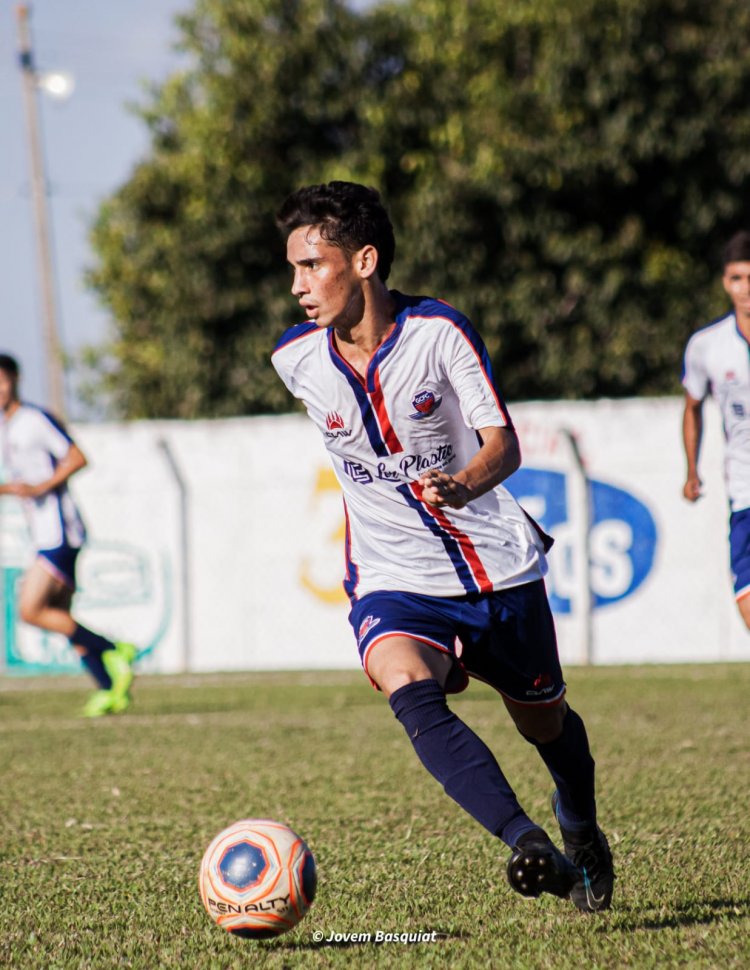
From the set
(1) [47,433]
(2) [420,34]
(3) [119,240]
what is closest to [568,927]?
(1) [47,433]

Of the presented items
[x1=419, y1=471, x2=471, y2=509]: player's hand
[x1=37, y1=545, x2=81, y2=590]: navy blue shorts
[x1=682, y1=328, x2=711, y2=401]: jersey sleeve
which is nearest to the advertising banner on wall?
[x1=37, y1=545, x2=81, y2=590]: navy blue shorts

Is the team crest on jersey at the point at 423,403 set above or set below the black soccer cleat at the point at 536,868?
above

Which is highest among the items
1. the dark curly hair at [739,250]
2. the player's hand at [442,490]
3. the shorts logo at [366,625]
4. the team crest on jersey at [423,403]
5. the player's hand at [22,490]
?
the dark curly hair at [739,250]

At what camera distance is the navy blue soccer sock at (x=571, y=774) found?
442 cm

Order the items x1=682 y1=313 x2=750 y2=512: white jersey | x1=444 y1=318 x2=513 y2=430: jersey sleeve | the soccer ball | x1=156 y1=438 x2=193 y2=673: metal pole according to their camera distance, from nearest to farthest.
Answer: the soccer ball, x1=444 y1=318 x2=513 y2=430: jersey sleeve, x1=682 y1=313 x2=750 y2=512: white jersey, x1=156 y1=438 x2=193 y2=673: metal pole

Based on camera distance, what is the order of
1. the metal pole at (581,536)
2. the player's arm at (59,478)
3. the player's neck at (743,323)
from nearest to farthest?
the player's neck at (743,323) < the player's arm at (59,478) < the metal pole at (581,536)

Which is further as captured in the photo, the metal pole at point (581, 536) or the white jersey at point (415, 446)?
the metal pole at point (581, 536)

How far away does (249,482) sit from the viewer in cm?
1552

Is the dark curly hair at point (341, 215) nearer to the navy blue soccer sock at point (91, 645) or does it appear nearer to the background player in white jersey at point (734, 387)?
the background player in white jersey at point (734, 387)

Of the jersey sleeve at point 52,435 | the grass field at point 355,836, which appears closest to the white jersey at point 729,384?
the grass field at point 355,836

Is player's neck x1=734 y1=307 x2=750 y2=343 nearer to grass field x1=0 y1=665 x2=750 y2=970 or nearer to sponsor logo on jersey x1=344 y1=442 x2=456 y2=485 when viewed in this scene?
grass field x1=0 y1=665 x2=750 y2=970

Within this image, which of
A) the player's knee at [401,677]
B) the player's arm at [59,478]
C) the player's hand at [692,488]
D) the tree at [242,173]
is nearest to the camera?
the player's knee at [401,677]

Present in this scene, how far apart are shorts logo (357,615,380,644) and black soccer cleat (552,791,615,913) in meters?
0.86

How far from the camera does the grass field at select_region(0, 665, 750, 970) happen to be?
12.4 ft
